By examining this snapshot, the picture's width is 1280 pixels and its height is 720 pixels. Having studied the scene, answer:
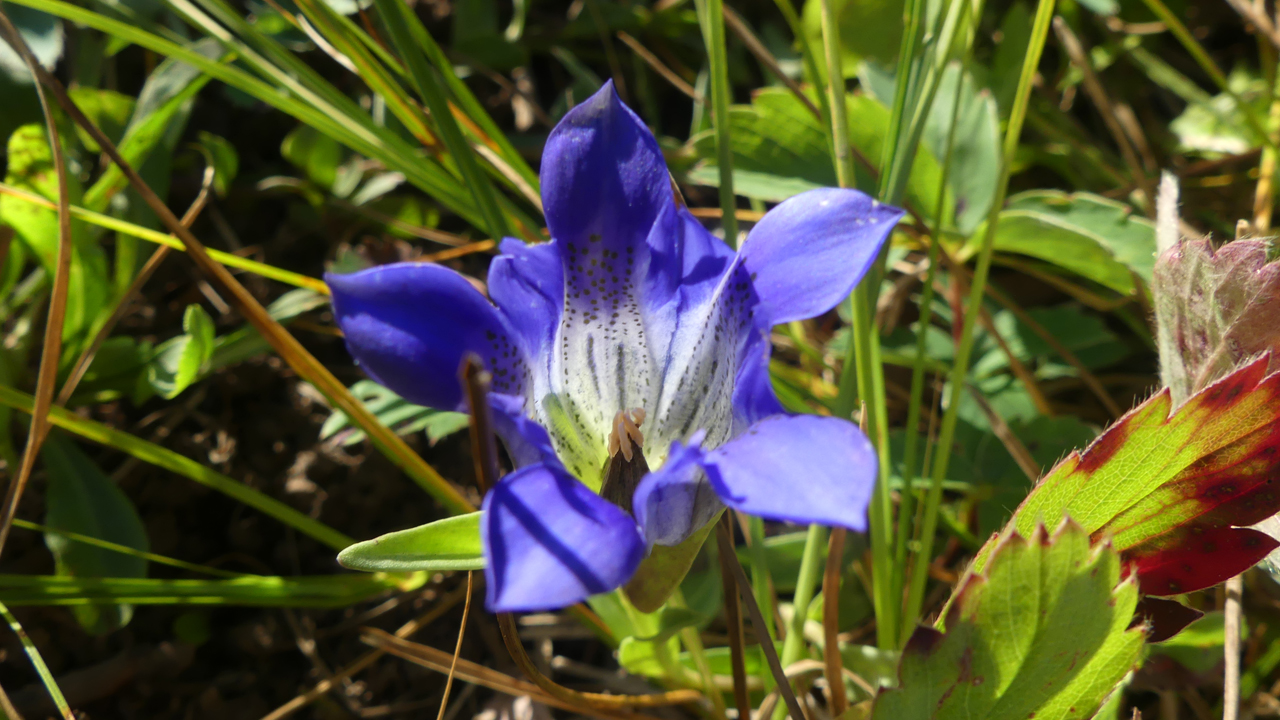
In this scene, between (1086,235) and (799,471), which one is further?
(1086,235)

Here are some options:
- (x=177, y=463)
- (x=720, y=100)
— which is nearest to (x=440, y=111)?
(x=720, y=100)

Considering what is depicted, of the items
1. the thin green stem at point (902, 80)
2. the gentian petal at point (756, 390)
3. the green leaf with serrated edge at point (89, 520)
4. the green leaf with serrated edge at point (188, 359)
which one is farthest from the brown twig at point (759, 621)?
the green leaf with serrated edge at point (89, 520)

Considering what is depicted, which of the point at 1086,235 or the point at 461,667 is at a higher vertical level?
the point at 1086,235

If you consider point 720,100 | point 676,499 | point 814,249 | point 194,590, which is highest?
point 720,100

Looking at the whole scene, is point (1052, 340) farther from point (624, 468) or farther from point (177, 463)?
point (177, 463)

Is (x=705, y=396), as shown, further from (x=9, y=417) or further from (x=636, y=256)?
(x=9, y=417)

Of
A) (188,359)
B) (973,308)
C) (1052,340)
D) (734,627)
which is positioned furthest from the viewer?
(1052,340)
